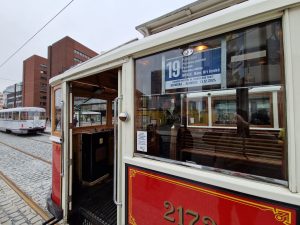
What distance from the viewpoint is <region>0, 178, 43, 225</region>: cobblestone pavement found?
3.24 meters

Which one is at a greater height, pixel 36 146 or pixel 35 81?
pixel 35 81

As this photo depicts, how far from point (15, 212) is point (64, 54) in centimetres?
4505

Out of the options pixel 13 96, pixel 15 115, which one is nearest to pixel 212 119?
pixel 15 115

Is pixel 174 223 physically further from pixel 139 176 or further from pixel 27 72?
pixel 27 72

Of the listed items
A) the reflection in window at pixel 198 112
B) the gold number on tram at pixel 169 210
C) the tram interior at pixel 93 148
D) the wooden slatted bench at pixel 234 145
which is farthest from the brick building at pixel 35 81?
the gold number on tram at pixel 169 210

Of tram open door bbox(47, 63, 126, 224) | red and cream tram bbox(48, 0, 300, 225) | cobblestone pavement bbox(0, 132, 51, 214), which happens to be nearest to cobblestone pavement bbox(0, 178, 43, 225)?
cobblestone pavement bbox(0, 132, 51, 214)

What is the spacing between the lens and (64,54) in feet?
140

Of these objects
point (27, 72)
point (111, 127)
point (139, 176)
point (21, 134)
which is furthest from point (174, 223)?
point (27, 72)

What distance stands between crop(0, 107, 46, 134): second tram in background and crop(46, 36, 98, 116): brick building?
84.3 feet

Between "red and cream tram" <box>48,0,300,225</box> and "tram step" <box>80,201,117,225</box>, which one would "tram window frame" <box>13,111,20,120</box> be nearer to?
"tram step" <box>80,201,117,225</box>

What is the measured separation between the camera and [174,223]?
1.57 m

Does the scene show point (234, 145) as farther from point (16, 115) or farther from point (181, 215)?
point (16, 115)

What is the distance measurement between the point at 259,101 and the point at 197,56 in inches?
24.0

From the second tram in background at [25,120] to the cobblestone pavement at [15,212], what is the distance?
13705mm
